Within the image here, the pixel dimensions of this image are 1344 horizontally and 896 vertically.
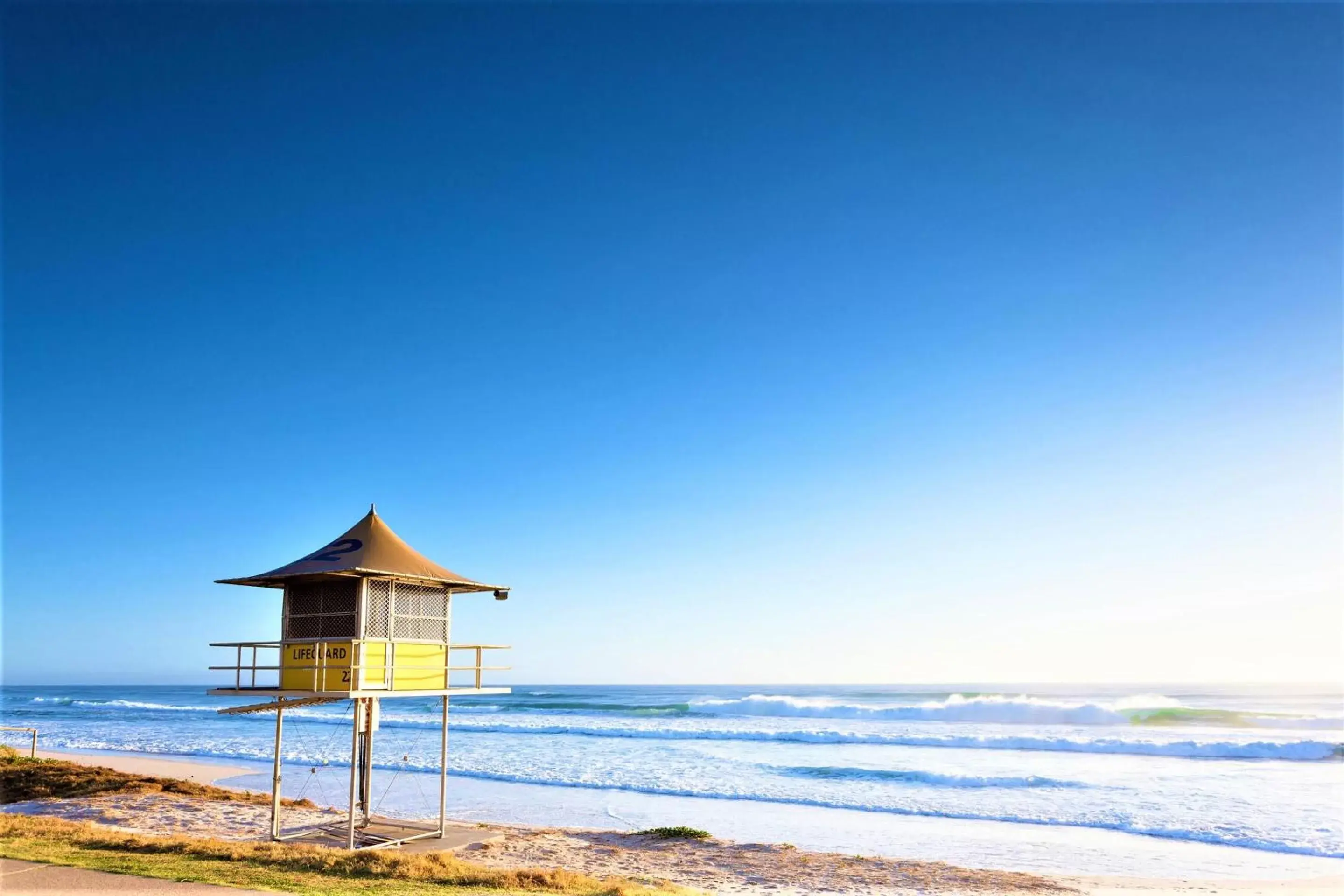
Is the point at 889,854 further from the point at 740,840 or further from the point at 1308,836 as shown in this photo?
the point at 1308,836

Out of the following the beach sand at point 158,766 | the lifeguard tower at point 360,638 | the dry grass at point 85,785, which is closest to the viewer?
the lifeguard tower at point 360,638

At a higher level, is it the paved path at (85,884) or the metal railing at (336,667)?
the metal railing at (336,667)

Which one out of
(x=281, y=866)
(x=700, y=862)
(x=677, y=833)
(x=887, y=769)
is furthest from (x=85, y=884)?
(x=887, y=769)

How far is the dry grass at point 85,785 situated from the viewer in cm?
2142

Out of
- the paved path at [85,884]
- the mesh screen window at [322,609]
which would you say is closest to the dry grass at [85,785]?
the mesh screen window at [322,609]

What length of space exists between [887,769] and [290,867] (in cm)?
2206

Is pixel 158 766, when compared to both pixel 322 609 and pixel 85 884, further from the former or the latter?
pixel 85 884

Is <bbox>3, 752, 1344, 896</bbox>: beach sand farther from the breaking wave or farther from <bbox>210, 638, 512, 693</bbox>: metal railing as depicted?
the breaking wave

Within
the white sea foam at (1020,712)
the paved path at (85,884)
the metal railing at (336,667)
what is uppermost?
the metal railing at (336,667)

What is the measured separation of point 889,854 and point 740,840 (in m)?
2.93

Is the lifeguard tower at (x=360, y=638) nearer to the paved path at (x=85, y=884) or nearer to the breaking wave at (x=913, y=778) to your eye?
the paved path at (x=85, y=884)

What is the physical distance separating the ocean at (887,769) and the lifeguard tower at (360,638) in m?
7.07

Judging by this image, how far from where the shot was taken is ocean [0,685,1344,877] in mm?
19062

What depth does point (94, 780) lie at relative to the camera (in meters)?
22.8
